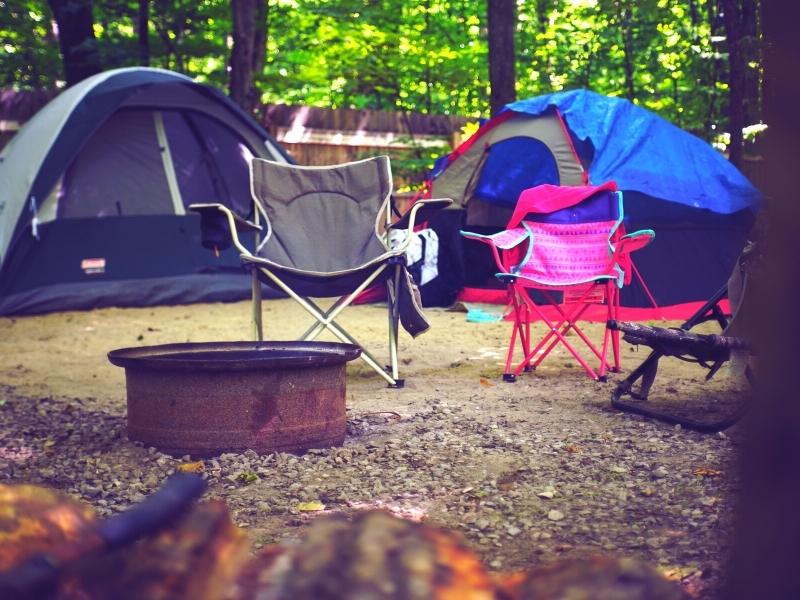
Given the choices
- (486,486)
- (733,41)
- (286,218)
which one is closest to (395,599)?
(486,486)

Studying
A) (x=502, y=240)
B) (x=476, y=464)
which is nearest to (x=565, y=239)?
(x=502, y=240)

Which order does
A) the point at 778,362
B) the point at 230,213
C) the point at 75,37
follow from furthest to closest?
the point at 75,37, the point at 230,213, the point at 778,362

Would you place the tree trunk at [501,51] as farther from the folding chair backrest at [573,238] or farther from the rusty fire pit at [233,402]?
the rusty fire pit at [233,402]

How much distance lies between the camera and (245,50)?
29.7 feet

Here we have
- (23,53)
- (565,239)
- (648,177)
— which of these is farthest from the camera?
(23,53)

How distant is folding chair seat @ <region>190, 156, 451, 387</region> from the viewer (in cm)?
425

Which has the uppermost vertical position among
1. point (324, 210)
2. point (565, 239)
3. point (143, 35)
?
point (143, 35)

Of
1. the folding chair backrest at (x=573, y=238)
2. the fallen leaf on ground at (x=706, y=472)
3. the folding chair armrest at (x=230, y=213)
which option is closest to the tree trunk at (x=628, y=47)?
the folding chair backrest at (x=573, y=238)

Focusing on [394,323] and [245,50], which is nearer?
[394,323]

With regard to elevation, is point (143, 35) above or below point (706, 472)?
above

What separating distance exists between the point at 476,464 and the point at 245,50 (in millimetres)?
6969

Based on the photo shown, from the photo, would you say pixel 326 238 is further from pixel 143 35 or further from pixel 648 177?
pixel 143 35

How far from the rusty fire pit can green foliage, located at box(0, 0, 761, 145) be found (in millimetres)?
6786

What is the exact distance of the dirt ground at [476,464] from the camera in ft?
7.50
